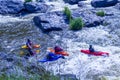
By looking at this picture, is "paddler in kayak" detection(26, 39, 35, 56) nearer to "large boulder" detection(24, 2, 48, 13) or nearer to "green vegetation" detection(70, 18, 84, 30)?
"green vegetation" detection(70, 18, 84, 30)

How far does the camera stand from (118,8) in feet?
73.5

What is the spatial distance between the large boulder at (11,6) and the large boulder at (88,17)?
4842 mm

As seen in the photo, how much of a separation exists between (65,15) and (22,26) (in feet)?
10.2

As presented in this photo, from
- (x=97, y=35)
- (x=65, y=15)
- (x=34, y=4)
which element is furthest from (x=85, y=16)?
(x=34, y=4)

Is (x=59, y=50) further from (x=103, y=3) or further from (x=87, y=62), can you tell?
(x=103, y=3)

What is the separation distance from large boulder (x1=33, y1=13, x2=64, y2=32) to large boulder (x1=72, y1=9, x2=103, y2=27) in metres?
1.22

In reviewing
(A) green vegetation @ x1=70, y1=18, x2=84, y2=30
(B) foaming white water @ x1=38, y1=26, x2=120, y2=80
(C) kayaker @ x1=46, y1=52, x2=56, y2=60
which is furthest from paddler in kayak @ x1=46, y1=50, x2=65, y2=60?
(A) green vegetation @ x1=70, y1=18, x2=84, y2=30

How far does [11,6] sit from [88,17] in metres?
6.82

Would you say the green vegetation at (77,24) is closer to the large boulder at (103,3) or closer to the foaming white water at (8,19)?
the foaming white water at (8,19)

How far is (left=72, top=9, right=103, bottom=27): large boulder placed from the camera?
19.5 meters

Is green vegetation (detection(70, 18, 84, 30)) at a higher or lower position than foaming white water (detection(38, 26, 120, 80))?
higher

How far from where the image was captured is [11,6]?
24.0m

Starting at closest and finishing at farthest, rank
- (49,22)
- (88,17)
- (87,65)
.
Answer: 1. (87,65)
2. (49,22)
3. (88,17)

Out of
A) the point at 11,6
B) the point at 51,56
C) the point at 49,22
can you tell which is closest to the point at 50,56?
the point at 51,56
